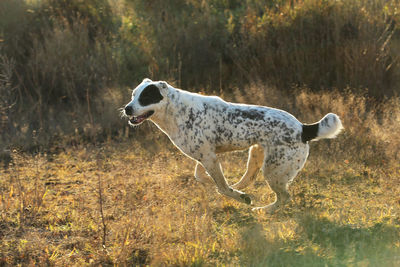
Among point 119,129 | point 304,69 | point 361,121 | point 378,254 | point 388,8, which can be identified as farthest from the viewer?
point 388,8

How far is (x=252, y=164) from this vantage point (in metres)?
6.64

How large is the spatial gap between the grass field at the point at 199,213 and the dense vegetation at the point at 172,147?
23 mm

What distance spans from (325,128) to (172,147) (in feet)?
12.8

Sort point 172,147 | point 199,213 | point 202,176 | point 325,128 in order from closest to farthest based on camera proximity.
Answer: point 325,128
point 199,213
point 202,176
point 172,147

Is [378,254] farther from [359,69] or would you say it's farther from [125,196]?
[359,69]

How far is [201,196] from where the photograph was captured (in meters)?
6.68

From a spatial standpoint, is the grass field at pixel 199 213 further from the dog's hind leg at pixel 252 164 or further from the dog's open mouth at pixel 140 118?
the dog's open mouth at pixel 140 118

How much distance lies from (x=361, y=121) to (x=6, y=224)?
6.17m

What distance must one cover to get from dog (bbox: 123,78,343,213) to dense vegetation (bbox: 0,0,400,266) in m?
0.55

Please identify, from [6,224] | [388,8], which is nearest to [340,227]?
[6,224]

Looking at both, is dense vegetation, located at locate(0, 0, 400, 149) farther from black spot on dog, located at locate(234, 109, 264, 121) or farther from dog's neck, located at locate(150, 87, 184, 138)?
black spot on dog, located at locate(234, 109, 264, 121)

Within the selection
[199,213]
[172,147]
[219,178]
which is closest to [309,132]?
[219,178]

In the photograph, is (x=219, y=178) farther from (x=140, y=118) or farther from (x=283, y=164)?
(x=140, y=118)

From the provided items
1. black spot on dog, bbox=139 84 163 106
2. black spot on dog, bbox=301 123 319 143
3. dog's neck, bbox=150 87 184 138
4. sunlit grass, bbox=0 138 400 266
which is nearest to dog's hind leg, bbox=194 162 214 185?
sunlit grass, bbox=0 138 400 266
